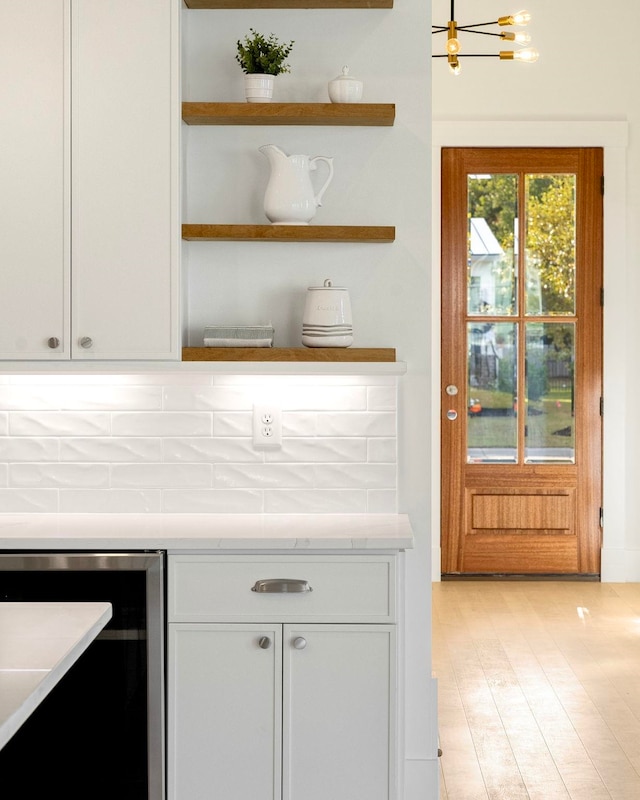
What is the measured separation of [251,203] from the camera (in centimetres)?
281

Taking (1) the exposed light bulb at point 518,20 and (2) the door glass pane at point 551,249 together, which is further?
(2) the door glass pane at point 551,249

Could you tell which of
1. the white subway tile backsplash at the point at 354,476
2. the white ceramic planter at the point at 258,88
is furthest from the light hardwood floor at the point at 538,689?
the white ceramic planter at the point at 258,88

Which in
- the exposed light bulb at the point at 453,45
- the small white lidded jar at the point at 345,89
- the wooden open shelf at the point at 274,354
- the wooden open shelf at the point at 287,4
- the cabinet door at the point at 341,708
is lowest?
the cabinet door at the point at 341,708

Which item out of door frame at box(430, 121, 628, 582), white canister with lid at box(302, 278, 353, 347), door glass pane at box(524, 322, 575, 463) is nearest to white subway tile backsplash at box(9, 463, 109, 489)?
white canister with lid at box(302, 278, 353, 347)

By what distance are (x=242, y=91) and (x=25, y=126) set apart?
0.63 metres

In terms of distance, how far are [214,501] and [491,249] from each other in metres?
3.13

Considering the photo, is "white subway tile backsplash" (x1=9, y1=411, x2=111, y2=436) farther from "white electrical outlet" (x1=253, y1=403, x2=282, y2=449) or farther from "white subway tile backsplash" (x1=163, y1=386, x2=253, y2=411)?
"white electrical outlet" (x1=253, y1=403, x2=282, y2=449)

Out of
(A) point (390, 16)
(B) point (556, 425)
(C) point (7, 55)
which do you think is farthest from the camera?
(B) point (556, 425)

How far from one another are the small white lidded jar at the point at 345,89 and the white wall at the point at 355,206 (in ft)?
0.41

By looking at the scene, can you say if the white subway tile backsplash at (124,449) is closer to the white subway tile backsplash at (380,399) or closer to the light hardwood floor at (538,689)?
the white subway tile backsplash at (380,399)

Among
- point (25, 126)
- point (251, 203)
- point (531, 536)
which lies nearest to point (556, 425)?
point (531, 536)

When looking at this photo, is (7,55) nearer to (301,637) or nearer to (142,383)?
(142,383)

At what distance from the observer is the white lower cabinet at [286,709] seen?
7.80ft

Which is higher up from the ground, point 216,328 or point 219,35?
point 219,35
